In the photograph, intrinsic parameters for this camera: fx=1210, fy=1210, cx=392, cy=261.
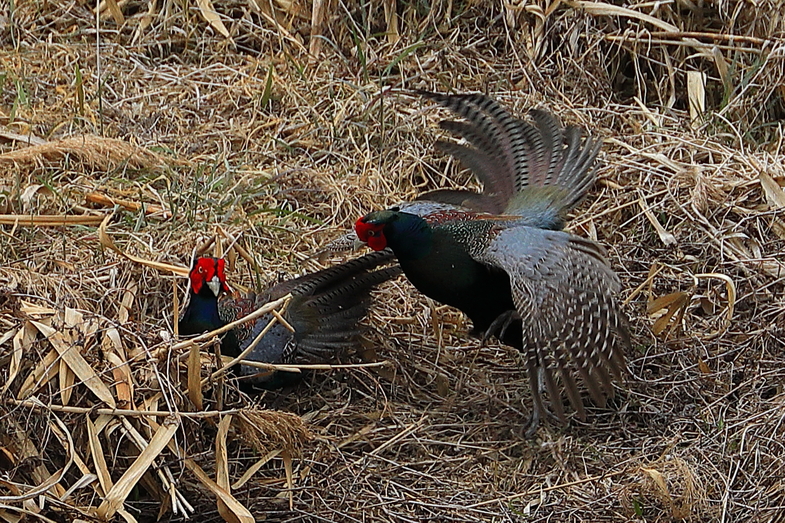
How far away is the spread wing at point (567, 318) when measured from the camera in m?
3.76

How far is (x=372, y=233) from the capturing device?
4105 millimetres

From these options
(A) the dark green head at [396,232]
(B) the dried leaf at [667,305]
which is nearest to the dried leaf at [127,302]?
(A) the dark green head at [396,232]

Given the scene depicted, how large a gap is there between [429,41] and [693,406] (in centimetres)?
252

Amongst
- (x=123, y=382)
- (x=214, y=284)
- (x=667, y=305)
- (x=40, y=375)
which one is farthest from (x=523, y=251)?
(x=40, y=375)

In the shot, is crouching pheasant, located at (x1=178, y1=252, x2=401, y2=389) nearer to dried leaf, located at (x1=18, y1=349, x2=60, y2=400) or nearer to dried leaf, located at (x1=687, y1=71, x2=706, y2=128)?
dried leaf, located at (x1=18, y1=349, x2=60, y2=400)

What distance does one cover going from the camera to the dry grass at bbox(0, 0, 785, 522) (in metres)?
3.38

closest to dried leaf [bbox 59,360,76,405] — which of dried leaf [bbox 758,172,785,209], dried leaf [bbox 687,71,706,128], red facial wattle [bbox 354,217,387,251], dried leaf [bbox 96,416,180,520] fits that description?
dried leaf [bbox 96,416,180,520]

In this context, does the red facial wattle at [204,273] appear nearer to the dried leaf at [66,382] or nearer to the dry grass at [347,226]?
the dry grass at [347,226]

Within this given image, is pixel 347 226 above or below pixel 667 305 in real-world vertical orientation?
below

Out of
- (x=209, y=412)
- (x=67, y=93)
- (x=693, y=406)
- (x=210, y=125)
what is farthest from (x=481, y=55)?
(x=209, y=412)

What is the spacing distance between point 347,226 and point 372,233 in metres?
0.86

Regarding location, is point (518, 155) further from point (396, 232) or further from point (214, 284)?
point (214, 284)

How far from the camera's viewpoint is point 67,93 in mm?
5574

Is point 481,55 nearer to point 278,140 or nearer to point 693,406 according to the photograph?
point 278,140
